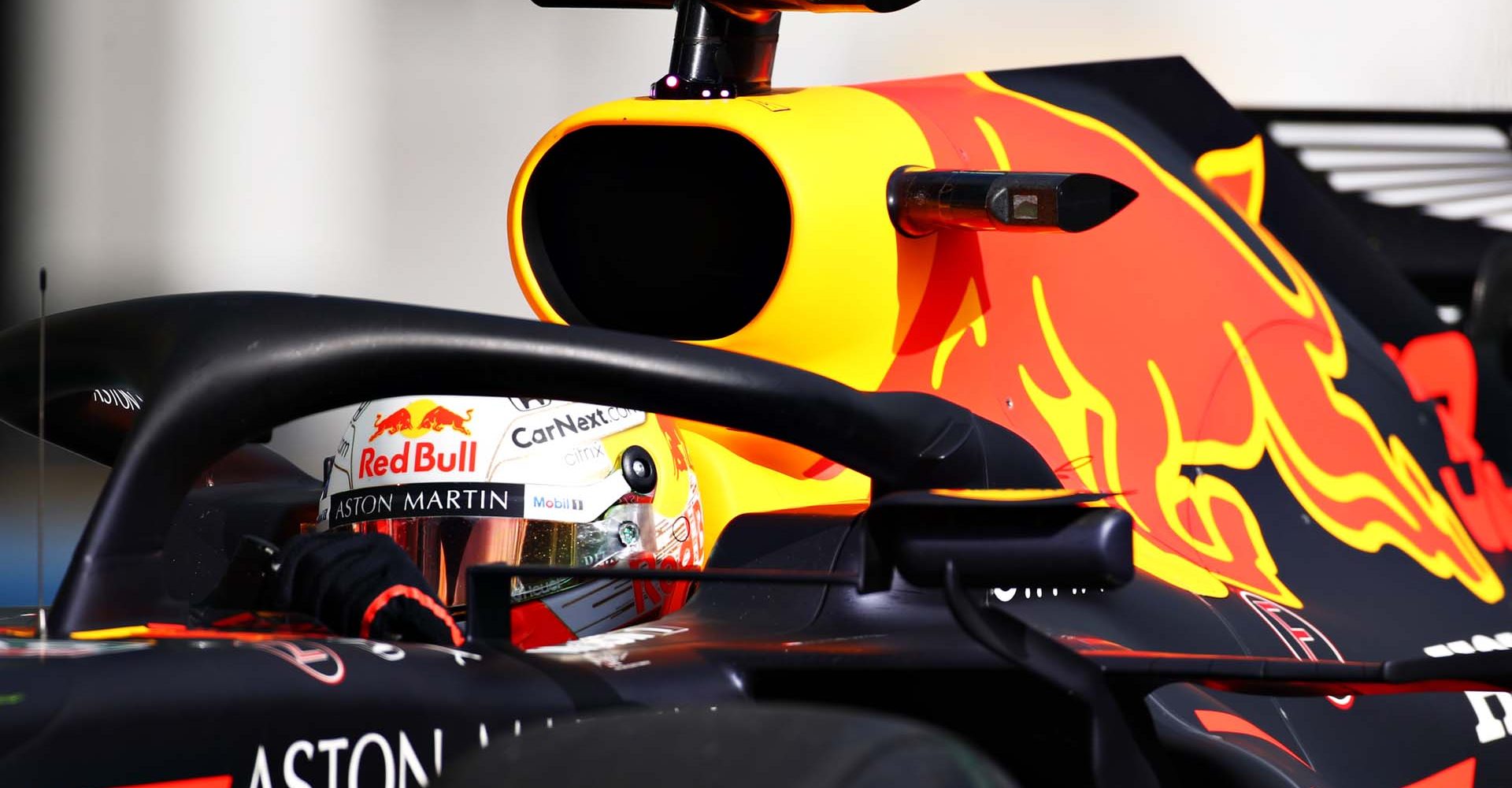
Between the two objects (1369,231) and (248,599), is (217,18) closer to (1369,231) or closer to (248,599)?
(1369,231)

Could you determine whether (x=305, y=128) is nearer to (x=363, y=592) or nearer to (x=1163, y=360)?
(x=1163, y=360)

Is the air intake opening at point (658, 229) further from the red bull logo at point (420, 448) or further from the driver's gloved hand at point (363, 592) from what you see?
the driver's gloved hand at point (363, 592)

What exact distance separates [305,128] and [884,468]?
2.64 metres

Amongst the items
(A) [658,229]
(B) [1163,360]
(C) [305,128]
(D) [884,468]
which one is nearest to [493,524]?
(A) [658,229]

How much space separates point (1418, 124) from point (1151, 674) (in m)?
2.04

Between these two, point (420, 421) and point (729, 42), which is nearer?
point (420, 421)

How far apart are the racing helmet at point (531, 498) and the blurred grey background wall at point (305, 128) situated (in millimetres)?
1556

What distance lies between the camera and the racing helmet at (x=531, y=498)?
1.19 metres

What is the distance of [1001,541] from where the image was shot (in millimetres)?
699

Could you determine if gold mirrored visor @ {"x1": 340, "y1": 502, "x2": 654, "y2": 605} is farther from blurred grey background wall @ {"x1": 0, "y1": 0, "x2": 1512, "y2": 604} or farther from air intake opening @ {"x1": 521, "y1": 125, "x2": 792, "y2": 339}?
blurred grey background wall @ {"x1": 0, "y1": 0, "x2": 1512, "y2": 604}

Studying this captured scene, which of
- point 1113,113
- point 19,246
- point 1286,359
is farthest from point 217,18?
point 1286,359

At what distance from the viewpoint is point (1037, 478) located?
83 cm

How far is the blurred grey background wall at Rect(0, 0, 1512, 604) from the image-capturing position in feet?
9.82

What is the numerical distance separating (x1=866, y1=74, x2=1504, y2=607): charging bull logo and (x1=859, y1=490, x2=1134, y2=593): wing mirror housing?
2.12ft
